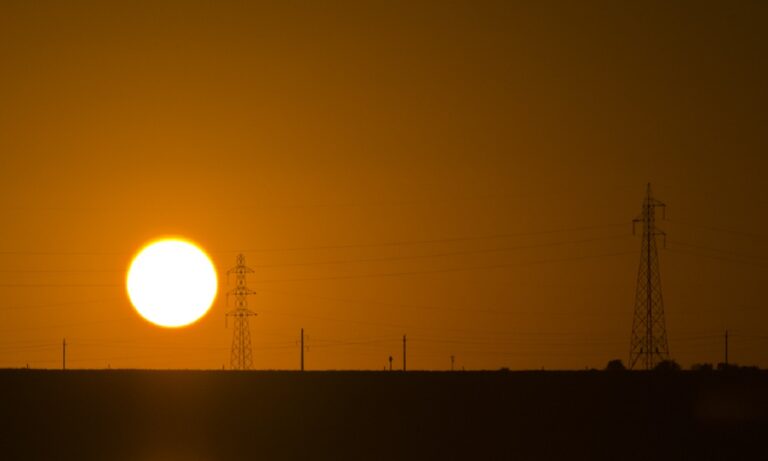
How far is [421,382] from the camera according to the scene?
176ft

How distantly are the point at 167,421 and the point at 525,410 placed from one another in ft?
41.3

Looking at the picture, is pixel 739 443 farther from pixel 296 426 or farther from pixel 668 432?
pixel 296 426

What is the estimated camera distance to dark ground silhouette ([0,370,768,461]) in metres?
50.4

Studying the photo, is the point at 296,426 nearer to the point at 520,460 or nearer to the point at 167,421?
the point at 167,421

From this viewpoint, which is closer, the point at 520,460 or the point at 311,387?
the point at 520,460

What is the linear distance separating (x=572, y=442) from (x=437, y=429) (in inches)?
184

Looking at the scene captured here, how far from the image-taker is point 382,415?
51.9 m

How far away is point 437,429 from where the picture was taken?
51125 mm

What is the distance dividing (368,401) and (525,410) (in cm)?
557

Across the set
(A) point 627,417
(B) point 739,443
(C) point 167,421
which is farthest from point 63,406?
(B) point 739,443

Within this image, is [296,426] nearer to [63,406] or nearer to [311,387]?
[311,387]

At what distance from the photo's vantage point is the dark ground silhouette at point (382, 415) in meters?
50.4

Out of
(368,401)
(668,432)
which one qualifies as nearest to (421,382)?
(368,401)

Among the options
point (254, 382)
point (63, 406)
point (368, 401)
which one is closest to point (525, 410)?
point (368, 401)
